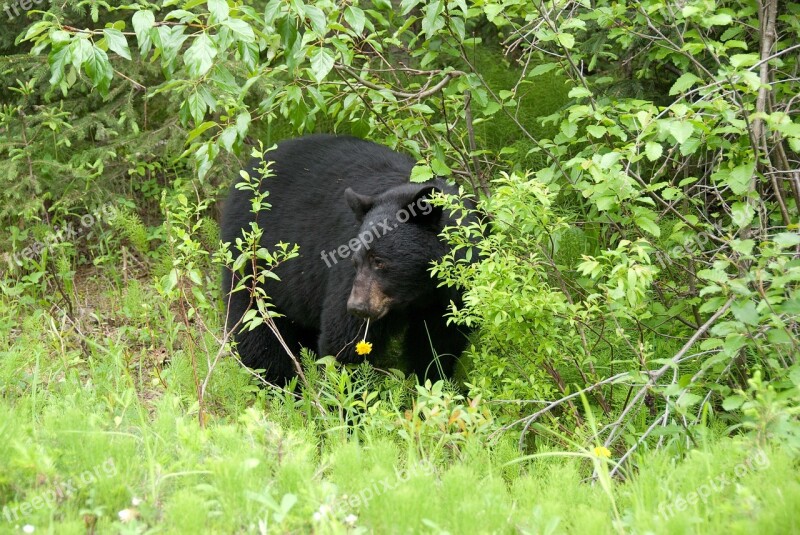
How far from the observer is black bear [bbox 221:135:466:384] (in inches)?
188

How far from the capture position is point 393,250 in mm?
4773

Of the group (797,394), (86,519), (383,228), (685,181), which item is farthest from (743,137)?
(86,519)

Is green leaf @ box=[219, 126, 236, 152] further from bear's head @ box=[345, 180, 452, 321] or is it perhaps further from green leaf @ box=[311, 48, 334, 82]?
bear's head @ box=[345, 180, 452, 321]

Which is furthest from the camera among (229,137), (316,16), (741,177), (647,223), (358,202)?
(358,202)

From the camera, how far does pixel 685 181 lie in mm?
4082

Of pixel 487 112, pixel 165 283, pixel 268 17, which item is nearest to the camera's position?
pixel 268 17

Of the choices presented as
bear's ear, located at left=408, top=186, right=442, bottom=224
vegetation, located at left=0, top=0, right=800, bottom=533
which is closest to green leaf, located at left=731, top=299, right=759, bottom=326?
vegetation, located at left=0, top=0, right=800, bottom=533

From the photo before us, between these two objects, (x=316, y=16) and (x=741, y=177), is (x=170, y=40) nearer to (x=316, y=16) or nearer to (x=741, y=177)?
(x=316, y=16)

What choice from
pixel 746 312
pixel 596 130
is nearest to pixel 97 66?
pixel 596 130

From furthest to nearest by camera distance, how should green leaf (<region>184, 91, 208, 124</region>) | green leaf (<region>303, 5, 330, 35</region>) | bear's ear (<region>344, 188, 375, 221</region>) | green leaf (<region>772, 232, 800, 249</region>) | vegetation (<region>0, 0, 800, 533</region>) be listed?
bear's ear (<region>344, 188, 375, 221</region>) → green leaf (<region>184, 91, 208, 124</region>) → green leaf (<region>303, 5, 330, 35</region>) → green leaf (<region>772, 232, 800, 249</region>) → vegetation (<region>0, 0, 800, 533</region>)

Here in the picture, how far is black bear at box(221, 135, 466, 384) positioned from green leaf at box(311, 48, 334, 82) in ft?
3.37

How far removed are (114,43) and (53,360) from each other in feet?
9.75

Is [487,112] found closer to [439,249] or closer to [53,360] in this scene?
[439,249]

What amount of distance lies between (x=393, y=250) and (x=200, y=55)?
1774 mm
